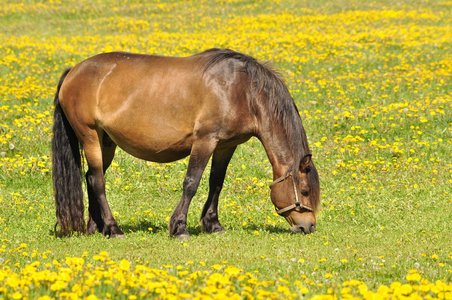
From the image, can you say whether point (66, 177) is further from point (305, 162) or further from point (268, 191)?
point (268, 191)

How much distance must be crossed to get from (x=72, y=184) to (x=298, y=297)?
447 centimetres

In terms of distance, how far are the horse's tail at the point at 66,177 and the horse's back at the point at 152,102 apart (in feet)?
1.13

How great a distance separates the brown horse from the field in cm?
47

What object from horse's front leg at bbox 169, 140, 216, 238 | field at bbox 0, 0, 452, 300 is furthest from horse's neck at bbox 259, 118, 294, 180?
field at bbox 0, 0, 452, 300

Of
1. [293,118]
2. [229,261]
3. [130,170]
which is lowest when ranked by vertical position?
[130,170]

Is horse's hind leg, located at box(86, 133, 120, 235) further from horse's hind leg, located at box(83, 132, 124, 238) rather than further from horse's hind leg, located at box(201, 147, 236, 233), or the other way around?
horse's hind leg, located at box(201, 147, 236, 233)

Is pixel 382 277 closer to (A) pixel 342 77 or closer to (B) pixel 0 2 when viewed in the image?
(A) pixel 342 77

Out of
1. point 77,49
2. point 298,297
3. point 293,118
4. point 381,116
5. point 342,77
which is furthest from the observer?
point 77,49

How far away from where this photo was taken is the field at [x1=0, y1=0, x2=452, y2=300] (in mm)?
4668

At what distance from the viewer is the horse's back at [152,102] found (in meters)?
7.29

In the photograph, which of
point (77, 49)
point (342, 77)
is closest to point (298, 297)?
point (342, 77)

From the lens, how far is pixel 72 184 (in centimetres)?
799

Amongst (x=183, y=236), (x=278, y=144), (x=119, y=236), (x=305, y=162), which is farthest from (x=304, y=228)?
(x=119, y=236)

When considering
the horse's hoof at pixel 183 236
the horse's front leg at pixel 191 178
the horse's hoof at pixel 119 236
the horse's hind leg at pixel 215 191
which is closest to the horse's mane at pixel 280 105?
the horse's front leg at pixel 191 178
